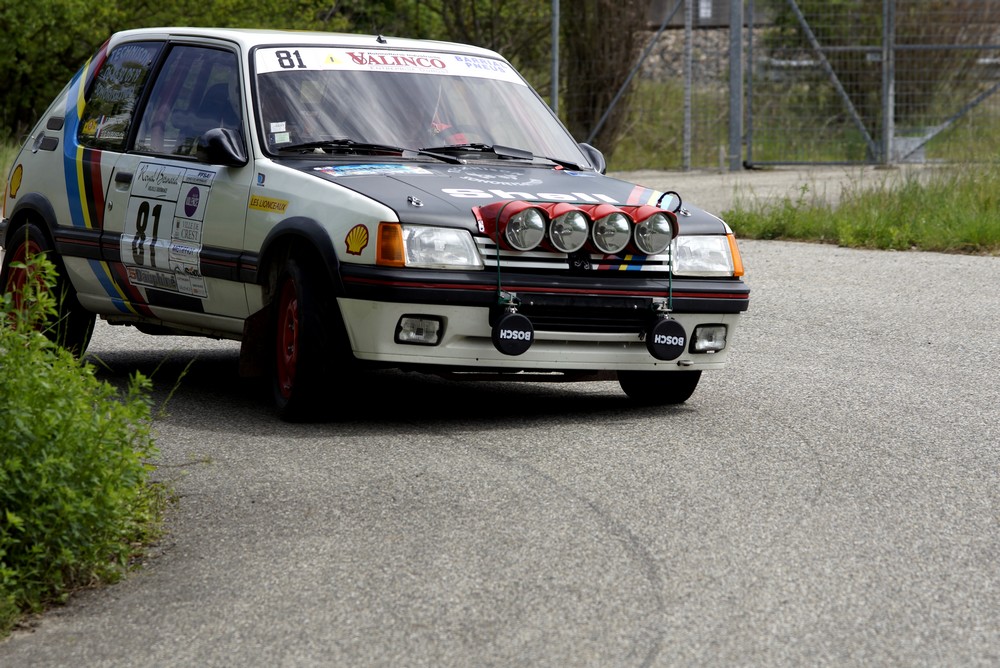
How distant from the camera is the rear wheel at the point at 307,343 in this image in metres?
6.79

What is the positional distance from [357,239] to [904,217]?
9.75 m

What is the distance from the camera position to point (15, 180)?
365 inches

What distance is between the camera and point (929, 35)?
2327 cm

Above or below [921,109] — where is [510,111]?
above

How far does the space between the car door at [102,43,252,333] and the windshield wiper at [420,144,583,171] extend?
965 millimetres

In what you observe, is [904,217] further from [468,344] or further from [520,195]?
[468,344]

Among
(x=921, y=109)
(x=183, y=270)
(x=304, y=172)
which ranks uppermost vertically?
(x=304, y=172)

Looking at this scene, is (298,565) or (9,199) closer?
(298,565)

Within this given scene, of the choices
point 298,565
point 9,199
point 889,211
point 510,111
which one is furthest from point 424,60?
point 889,211

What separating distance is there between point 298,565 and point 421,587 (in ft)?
1.48

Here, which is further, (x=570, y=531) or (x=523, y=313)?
(x=523, y=313)

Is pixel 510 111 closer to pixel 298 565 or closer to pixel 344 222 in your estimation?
pixel 344 222

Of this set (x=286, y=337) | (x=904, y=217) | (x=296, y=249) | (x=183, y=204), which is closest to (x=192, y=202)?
(x=183, y=204)

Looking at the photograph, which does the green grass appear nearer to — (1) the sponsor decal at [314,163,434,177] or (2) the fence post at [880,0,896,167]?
(2) the fence post at [880,0,896,167]
